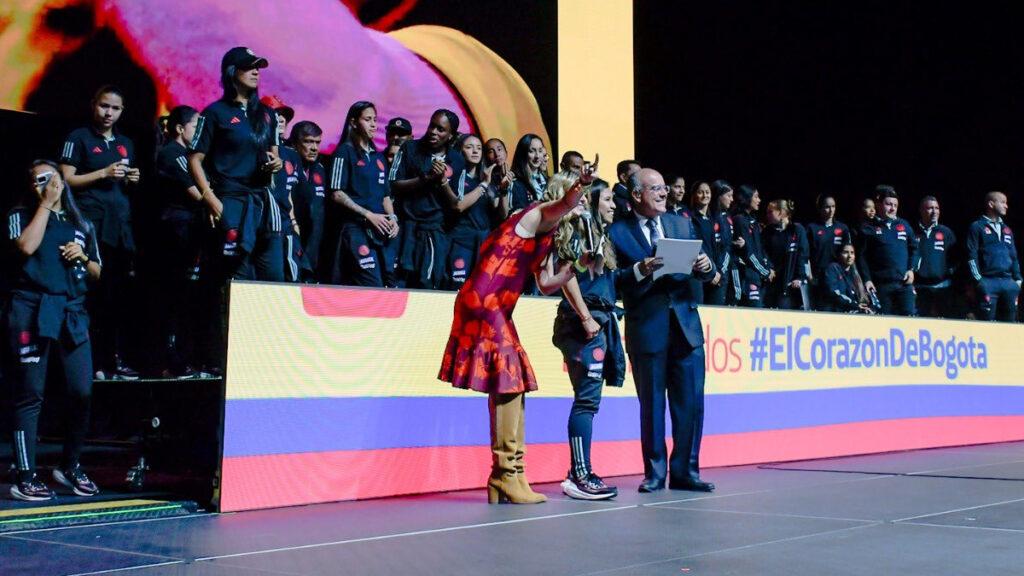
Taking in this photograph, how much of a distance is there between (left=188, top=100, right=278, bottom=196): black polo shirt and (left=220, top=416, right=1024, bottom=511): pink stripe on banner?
1763 millimetres

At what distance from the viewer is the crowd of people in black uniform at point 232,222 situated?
5.80 metres

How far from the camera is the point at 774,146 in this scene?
1460cm

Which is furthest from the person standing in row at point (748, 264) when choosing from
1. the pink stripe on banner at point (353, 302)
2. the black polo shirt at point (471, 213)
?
the pink stripe on banner at point (353, 302)

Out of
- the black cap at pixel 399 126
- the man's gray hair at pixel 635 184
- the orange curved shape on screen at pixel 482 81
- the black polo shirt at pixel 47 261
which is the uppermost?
the orange curved shape on screen at pixel 482 81

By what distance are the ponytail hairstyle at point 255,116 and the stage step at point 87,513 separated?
7.26 feet

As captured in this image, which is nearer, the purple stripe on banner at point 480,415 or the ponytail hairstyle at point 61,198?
the purple stripe on banner at point 480,415

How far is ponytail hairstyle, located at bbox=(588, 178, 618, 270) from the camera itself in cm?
611

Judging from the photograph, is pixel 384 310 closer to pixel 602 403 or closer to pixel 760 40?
pixel 602 403

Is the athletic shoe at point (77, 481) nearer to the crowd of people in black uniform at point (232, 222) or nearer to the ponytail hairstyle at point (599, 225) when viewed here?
the crowd of people in black uniform at point (232, 222)

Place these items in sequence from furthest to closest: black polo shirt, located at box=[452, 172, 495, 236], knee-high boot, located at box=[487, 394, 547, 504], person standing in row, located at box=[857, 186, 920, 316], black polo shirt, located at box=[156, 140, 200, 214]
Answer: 1. person standing in row, located at box=[857, 186, 920, 316]
2. black polo shirt, located at box=[452, 172, 495, 236]
3. black polo shirt, located at box=[156, 140, 200, 214]
4. knee-high boot, located at box=[487, 394, 547, 504]

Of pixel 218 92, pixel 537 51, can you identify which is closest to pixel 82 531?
pixel 218 92

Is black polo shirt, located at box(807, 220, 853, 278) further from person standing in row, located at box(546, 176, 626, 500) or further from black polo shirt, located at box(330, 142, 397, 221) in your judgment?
person standing in row, located at box(546, 176, 626, 500)

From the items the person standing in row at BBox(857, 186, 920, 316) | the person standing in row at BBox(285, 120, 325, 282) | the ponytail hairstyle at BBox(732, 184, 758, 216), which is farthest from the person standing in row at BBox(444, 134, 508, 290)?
the person standing in row at BBox(857, 186, 920, 316)

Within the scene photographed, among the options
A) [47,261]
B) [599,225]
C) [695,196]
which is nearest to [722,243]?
[695,196]
